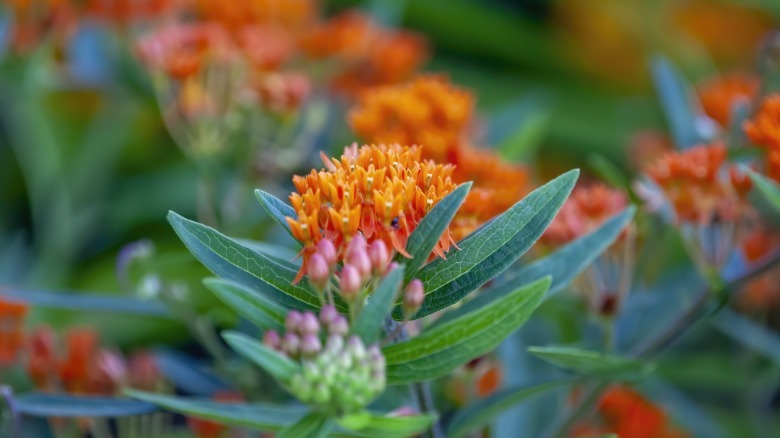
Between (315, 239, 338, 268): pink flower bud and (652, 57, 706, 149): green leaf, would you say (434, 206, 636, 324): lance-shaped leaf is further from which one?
(652, 57, 706, 149): green leaf

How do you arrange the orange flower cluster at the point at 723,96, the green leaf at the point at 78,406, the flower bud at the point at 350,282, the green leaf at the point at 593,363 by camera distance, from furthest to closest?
the orange flower cluster at the point at 723,96
the green leaf at the point at 78,406
the green leaf at the point at 593,363
the flower bud at the point at 350,282

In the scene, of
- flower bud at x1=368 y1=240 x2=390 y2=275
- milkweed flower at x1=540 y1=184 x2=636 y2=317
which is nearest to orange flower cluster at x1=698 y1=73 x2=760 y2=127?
milkweed flower at x1=540 y1=184 x2=636 y2=317

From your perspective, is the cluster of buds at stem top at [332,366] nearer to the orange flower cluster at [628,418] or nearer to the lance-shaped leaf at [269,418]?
the lance-shaped leaf at [269,418]

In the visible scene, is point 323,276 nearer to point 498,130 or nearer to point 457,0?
point 498,130

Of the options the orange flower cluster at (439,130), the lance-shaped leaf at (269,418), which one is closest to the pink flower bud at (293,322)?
the lance-shaped leaf at (269,418)

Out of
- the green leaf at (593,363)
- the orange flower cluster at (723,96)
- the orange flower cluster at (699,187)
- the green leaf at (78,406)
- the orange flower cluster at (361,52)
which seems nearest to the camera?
the green leaf at (593,363)

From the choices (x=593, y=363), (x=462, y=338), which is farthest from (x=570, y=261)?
(x=462, y=338)

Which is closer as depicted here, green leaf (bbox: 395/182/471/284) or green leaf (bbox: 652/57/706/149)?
green leaf (bbox: 395/182/471/284)
